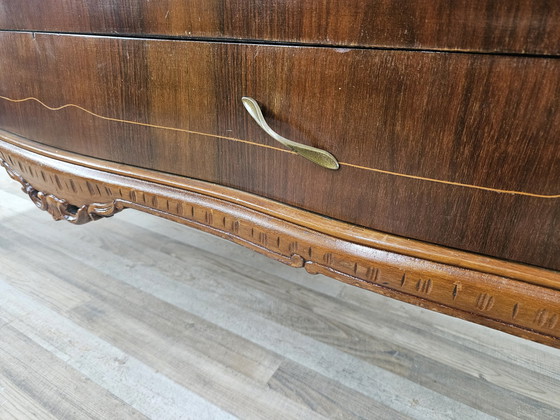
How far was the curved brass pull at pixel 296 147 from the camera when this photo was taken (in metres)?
0.35

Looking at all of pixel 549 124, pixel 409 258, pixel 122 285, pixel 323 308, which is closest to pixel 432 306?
pixel 409 258

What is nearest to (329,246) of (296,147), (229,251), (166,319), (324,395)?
(296,147)

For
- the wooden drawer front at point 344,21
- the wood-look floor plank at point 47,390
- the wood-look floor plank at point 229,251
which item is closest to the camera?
the wooden drawer front at point 344,21

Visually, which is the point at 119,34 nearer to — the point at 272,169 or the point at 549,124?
the point at 272,169

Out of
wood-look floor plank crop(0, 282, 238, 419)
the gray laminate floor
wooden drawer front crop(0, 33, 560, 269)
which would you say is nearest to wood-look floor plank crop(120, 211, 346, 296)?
the gray laminate floor

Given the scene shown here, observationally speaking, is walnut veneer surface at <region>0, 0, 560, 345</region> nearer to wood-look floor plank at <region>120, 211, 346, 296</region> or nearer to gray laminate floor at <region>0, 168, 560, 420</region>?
gray laminate floor at <region>0, 168, 560, 420</region>

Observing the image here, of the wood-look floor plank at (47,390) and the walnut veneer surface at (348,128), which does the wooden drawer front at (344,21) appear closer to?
the walnut veneer surface at (348,128)

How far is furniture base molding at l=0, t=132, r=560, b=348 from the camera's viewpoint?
0.32 meters

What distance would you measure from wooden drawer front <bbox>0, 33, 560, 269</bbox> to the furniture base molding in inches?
0.6

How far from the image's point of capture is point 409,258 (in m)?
0.35

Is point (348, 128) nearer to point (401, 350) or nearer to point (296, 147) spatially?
point (296, 147)

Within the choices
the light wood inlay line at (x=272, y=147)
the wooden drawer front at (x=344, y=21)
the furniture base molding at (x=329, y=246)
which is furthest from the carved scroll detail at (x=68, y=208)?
the wooden drawer front at (x=344, y=21)

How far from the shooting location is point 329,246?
38cm

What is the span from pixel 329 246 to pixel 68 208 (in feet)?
1.36
